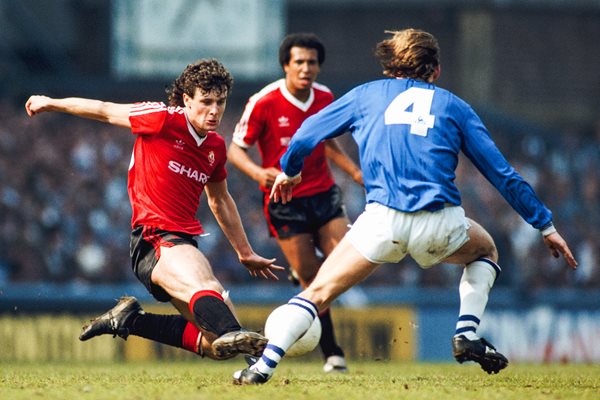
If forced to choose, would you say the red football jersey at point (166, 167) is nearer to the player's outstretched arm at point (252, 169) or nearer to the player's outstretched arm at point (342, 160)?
the player's outstretched arm at point (252, 169)

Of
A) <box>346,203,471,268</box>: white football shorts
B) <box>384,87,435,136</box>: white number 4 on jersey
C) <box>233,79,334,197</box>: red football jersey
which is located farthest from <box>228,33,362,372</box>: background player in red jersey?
<box>384,87,435,136</box>: white number 4 on jersey

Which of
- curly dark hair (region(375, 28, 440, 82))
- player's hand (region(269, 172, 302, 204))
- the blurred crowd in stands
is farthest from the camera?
the blurred crowd in stands

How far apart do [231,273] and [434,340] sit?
3249mm

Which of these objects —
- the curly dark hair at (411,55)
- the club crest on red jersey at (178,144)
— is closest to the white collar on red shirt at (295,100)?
the club crest on red jersey at (178,144)

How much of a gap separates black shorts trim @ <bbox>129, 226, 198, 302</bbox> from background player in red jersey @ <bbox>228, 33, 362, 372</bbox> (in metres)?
2.18

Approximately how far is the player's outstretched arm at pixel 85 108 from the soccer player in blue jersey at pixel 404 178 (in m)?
1.18

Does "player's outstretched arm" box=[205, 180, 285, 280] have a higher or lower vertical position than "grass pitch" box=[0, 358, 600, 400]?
higher

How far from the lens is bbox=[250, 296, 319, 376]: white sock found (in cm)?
689

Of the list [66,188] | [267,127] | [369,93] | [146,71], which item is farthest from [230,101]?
[369,93]

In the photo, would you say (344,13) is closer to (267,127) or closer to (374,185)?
(267,127)

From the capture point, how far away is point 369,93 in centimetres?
715

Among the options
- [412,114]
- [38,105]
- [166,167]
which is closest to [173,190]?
[166,167]

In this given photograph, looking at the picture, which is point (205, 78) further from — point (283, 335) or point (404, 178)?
point (283, 335)

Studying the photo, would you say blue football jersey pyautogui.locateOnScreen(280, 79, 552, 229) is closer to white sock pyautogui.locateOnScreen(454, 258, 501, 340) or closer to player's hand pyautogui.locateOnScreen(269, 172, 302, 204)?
player's hand pyautogui.locateOnScreen(269, 172, 302, 204)
